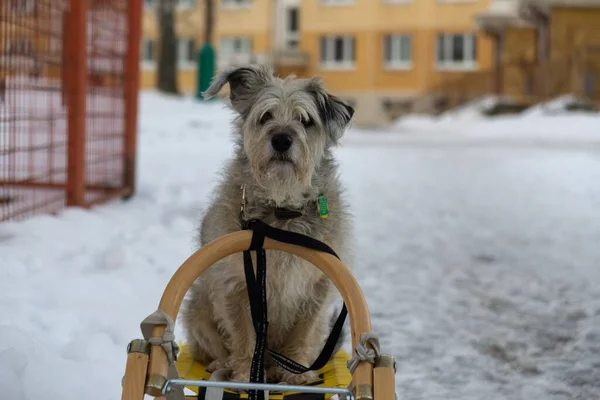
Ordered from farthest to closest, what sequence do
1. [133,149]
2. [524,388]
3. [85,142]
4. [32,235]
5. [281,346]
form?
1. [133,149]
2. [85,142]
3. [32,235]
4. [524,388]
5. [281,346]

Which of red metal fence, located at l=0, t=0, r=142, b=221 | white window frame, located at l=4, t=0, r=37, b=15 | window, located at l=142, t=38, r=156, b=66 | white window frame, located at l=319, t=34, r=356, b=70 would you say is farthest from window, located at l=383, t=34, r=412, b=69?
white window frame, located at l=4, t=0, r=37, b=15

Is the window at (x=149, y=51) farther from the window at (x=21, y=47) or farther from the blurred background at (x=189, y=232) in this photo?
the window at (x=21, y=47)

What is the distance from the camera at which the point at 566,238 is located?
7238 millimetres

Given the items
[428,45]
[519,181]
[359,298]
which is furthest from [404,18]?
[359,298]

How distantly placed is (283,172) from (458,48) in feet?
123

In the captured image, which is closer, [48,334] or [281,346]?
[281,346]

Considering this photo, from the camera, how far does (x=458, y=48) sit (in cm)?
3884

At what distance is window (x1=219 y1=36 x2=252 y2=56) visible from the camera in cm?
4156

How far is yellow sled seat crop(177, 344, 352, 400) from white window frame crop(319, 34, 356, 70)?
37333 mm

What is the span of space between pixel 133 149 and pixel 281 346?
538 cm

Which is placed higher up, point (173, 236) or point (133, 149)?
point (133, 149)

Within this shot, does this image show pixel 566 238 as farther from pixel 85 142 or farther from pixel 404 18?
pixel 404 18

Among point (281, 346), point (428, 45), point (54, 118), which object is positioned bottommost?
point (281, 346)

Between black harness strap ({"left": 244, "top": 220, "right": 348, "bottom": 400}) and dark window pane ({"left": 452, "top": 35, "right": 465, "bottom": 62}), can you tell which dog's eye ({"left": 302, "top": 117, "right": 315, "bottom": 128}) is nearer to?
black harness strap ({"left": 244, "top": 220, "right": 348, "bottom": 400})
